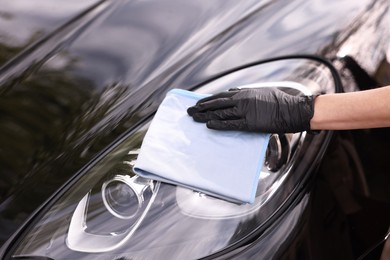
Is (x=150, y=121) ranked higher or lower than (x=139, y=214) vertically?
higher

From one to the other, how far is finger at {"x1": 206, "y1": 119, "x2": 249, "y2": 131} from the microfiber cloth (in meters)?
0.02

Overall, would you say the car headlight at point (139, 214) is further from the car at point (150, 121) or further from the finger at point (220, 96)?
the finger at point (220, 96)

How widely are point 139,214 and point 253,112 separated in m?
0.40

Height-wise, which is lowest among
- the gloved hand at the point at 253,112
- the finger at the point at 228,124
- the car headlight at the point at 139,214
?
the car headlight at the point at 139,214

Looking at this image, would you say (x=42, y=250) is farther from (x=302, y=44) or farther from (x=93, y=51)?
(x=302, y=44)

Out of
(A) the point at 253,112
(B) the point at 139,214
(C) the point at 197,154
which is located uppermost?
(A) the point at 253,112

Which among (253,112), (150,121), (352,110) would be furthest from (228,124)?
(352,110)

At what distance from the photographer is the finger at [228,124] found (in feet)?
5.07

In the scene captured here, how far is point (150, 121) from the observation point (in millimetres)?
1555

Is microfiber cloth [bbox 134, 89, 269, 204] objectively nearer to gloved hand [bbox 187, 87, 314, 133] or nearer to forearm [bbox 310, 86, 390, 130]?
gloved hand [bbox 187, 87, 314, 133]

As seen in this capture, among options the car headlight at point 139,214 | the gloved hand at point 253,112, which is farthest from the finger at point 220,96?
the car headlight at point 139,214

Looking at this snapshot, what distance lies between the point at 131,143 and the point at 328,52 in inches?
24.6

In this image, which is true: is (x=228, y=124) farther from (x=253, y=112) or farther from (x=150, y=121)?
(x=150, y=121)

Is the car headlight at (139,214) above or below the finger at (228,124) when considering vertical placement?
below
